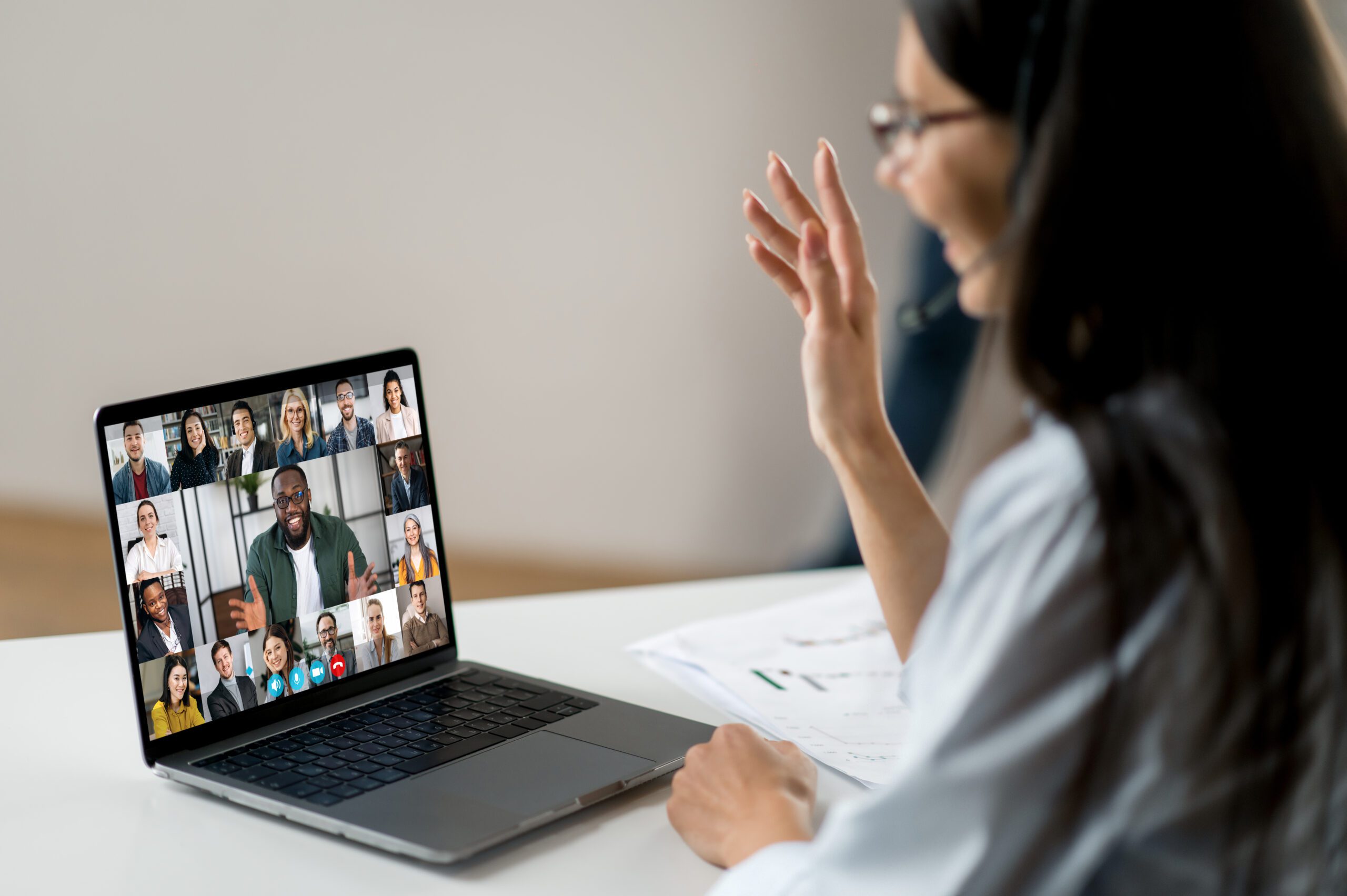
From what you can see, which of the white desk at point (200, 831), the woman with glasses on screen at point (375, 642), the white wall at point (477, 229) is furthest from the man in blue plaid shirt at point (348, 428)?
the white wall at point (477, 229)

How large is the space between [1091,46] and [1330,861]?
0.40 m

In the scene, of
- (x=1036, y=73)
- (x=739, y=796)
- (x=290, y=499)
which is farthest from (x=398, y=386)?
(x=1036, y=73)

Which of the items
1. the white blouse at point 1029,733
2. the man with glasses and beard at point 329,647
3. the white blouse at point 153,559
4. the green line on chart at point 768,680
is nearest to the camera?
the white blouse at point 1029,733

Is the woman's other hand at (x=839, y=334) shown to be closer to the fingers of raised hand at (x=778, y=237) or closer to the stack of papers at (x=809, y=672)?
the fingers of raised hand at (x=778, y=237)

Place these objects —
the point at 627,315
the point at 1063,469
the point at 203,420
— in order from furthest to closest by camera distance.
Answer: the point at 627,315, the point at 203,420, the point at 1063,469

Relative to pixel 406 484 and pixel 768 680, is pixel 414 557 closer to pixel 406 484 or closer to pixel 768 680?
pixel 406 484

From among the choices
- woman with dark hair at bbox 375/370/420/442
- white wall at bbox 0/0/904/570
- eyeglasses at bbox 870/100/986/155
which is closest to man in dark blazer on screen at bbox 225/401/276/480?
woman with dark hair at bbox 375/370/420/442

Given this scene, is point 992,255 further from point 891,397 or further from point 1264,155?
point 891,397

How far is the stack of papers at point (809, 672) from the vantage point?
0.97 metres

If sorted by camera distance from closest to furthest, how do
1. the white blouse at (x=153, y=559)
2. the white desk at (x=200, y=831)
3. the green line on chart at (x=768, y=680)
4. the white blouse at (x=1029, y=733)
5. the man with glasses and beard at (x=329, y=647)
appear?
1. the white blouse at (x=1029, y=733)
2. the white desk at (x=200, y=831)
3. the white blouse at (x=153, y=559)
4. the man with glasses and beard at (x=329, y=647)
5. the green line on chart at (x=768, y=680)

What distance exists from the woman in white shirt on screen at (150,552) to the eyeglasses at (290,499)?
0.08 metres

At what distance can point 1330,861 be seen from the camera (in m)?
0.59

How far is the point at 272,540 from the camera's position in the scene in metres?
0.94

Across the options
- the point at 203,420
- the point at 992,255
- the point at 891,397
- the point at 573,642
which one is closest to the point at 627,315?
the point at 891,397
